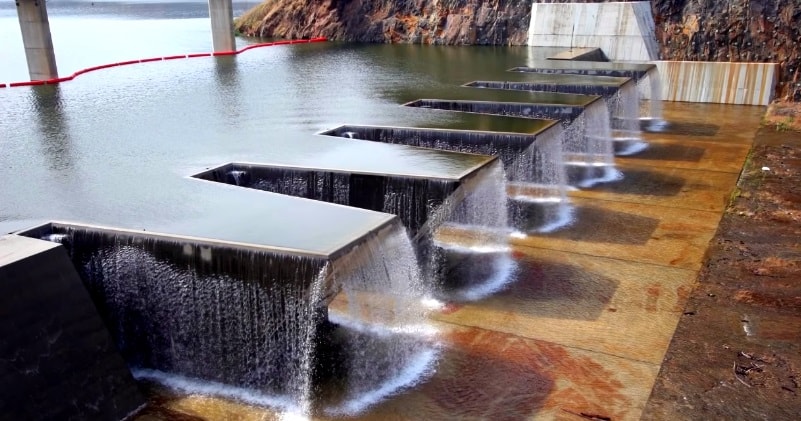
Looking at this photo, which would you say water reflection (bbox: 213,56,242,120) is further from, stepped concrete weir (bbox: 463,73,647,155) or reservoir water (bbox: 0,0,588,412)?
stepped concrete weir (bbox: 463,73,647,155)

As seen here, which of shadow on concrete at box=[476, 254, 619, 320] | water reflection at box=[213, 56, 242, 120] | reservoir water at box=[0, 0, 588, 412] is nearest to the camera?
reservoir water at box=[0, 0, 588, 412]

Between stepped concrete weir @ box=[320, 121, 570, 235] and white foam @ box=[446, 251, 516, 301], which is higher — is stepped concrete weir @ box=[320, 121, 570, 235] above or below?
above

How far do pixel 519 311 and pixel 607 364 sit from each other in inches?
47.3

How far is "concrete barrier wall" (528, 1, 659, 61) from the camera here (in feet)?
67.1

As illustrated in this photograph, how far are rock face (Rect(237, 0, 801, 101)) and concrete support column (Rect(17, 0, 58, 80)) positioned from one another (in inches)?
573

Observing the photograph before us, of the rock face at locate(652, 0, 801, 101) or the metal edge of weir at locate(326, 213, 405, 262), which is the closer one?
the metal edge of weir at locate(326, 213, 405, 262)

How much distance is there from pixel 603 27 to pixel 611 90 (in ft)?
26.8

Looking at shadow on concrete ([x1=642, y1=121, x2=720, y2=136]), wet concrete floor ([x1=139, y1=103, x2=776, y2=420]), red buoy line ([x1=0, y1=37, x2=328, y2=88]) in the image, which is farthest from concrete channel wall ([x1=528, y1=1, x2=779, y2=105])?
red buoy line ([x1=0, y1=37, x2=328, y2=88])

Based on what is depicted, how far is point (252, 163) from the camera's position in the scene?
8.09 meters

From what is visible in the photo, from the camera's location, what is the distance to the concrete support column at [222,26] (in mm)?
24109

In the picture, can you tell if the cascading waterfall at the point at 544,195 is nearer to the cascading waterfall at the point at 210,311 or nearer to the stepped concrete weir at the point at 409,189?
the stepped concrete weir at the point at 409,189

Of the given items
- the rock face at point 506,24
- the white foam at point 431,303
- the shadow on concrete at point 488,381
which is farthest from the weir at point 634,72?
the shadow on concrete at point 488,381

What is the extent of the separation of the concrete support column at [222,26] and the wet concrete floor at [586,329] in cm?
1744

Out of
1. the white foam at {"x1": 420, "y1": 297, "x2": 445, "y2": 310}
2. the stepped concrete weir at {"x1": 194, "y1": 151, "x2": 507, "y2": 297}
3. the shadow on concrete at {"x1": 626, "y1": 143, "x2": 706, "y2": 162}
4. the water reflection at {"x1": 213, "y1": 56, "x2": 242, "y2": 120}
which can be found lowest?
the white foam at {"x1": 420, "y1": 297, "x2": 445, "y2": 310}
